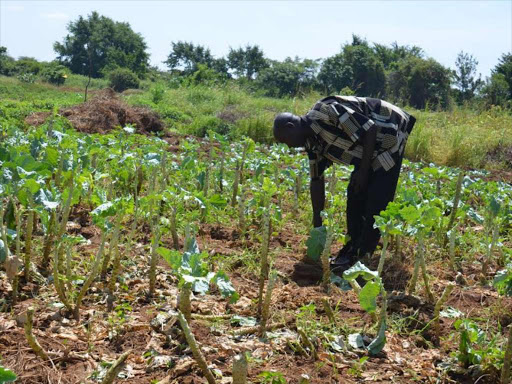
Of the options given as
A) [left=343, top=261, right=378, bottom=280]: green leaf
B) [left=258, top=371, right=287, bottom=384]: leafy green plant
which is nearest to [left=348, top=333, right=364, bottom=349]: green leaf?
[left=343, top=261, right=378, bottom=280]: green leaf

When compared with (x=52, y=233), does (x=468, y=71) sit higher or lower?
higher

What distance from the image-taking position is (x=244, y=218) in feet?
15.0

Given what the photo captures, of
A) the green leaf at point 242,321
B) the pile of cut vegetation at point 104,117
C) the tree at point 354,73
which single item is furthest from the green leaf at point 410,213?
the tree at point 354,73

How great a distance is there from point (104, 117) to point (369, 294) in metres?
9.83

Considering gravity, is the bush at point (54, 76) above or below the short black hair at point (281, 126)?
above

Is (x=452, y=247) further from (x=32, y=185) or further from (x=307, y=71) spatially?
(x=307, y=71)

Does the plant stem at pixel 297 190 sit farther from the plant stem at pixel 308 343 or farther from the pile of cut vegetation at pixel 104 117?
the pile of cut vegetation at pixel 104 117

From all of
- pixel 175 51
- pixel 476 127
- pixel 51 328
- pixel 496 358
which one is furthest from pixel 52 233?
pixel 175 51

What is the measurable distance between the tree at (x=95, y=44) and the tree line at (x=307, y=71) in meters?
0.08

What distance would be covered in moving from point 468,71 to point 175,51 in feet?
84.1

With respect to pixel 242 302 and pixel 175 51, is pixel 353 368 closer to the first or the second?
pixel 242 302

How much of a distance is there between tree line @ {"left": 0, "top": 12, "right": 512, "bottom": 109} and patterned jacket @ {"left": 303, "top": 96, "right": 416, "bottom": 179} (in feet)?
59.1

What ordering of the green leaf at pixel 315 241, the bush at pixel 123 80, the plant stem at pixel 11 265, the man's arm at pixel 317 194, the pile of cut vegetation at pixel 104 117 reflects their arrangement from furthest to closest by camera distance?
the bush at pixel 123 80, the pile of cut vegetation at pixel 104 117, the man's arm at pixel 317 194, the green leaf at pixel 315 241, the plant stem at pixel 11 265

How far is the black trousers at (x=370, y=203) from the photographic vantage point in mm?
3973
